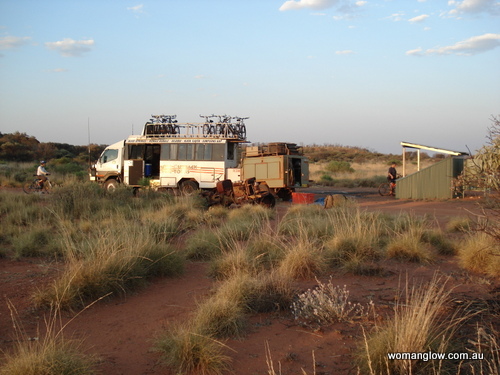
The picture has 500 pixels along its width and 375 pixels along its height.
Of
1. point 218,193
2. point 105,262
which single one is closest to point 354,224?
point 105,262

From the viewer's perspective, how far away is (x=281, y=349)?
4.75 m

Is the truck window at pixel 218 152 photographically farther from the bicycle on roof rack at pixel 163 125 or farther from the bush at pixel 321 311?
the bush at pixel 321 311

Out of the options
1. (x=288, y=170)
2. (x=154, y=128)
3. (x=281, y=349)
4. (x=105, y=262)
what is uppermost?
(x=154, y=128)

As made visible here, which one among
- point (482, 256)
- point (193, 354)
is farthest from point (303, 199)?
point (193, 354)

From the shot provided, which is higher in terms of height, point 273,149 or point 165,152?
point 273,149

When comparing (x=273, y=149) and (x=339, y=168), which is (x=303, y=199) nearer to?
(x=273, y=149)

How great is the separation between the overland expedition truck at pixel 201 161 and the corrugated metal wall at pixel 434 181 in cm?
506

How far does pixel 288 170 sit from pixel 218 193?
3762 millimetres

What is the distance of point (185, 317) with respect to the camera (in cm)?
566

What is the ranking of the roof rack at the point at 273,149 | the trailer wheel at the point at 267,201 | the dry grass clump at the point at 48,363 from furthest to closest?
the roof rack at the point at 273,149
the trailer wheel at the point at 267,201
the dry grass clump at the point at 48,363

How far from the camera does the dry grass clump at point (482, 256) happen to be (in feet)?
24.0

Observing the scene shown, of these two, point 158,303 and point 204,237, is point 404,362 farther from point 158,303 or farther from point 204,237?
point 204,237

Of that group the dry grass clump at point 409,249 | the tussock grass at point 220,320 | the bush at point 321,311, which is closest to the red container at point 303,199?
the dry grass clump at point 409,249

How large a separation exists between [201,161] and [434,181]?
10425 mm
